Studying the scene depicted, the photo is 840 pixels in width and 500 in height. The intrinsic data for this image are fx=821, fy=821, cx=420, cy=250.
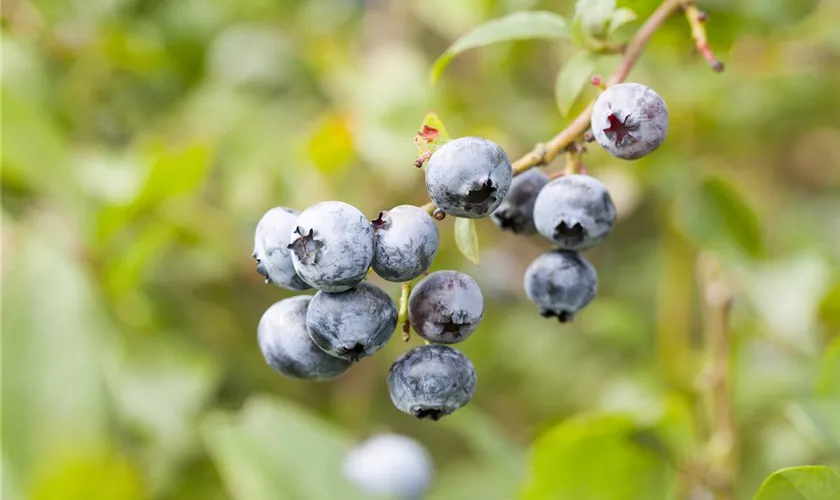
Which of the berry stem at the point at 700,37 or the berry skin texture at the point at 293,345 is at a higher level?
the berry stem at the point at 700,37

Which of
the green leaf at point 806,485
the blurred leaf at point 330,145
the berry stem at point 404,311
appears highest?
the blurred leaf at point 330,145

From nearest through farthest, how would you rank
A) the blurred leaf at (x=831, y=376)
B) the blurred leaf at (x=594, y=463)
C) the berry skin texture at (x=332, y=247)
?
the berry skin texture at (x=332, y=247), the blurred leaf at (x=831, y=376), the blurred leaf at (x=594, y=463)

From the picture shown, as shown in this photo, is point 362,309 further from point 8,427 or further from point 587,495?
point 8,427

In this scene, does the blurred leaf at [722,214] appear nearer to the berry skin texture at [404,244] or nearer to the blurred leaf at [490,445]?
the blurred leaf at [490,445]

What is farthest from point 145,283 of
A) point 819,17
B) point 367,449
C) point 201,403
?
point 819,17

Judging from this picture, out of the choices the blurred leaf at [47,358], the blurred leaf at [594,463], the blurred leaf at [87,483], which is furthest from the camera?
the blurred leaf at [47,358]

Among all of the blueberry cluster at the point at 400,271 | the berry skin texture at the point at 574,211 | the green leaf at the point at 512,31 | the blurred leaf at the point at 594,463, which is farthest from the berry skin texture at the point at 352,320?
the blurred leaf at the point at 594,463

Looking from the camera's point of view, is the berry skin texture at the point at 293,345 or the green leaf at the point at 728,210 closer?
the berry skin texture at the point at 293,345

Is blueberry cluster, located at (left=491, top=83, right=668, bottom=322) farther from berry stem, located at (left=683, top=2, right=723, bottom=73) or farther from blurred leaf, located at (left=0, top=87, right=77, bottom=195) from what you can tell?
blurred leaf, located at (left=0, top=87, right=77, bottom=195)
